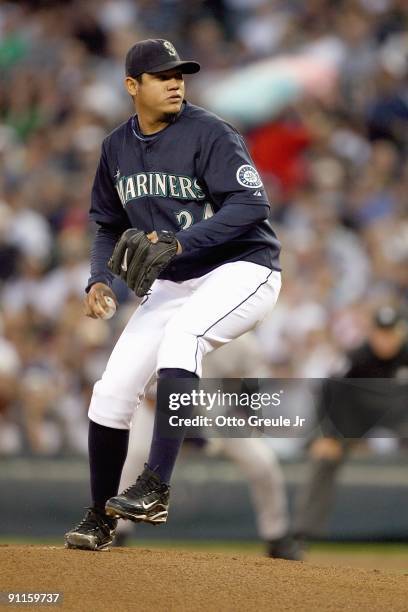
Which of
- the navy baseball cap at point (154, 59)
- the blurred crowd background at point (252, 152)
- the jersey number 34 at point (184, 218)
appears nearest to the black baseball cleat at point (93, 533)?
the jersey number 34 at point (184, 218)

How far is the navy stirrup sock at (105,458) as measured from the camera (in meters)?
4.49

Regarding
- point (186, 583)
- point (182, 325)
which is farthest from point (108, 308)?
point (186, 583)

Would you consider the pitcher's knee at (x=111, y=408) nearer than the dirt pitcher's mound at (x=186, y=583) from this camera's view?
No

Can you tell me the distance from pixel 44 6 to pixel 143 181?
28.7 ft

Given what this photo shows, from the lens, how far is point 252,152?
34.0ft

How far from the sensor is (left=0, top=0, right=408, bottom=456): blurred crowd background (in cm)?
878

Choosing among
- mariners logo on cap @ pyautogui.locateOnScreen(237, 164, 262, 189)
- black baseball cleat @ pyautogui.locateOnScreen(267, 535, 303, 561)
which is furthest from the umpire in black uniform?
mariners logo on cap @ pyautogui.locateOnScreen(237, 164, 262, 189)

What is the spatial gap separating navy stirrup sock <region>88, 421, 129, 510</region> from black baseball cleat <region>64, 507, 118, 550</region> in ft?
0.15

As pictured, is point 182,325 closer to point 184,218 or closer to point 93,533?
point 184,218

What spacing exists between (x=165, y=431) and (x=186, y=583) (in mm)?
564

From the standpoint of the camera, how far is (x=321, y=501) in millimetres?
7344

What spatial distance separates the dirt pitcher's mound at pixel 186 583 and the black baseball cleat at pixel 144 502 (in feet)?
0.66

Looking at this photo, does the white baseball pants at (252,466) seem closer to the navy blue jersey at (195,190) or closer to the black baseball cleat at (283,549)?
the black baseball cleat at (283,549)

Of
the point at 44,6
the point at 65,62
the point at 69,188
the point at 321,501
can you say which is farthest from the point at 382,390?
the point at 44,6
